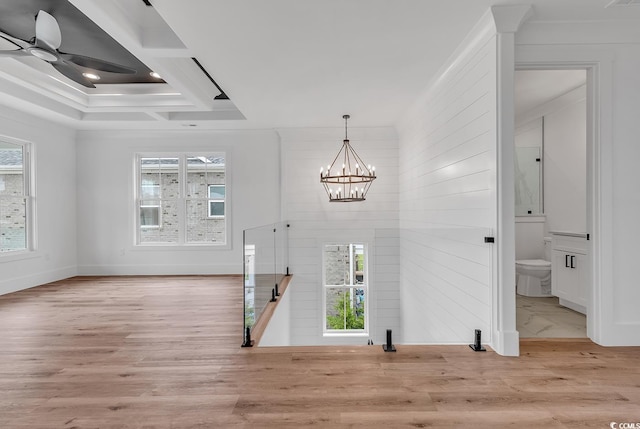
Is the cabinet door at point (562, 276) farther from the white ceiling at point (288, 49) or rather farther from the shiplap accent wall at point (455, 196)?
the white ceiling at point (288, 49)

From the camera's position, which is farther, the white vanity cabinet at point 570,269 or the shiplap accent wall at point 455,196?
the white vanity cabinet at point 570,269

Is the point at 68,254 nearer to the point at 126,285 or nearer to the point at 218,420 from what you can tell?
the point at 126,285

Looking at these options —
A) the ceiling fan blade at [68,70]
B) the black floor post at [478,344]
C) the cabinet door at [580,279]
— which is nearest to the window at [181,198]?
the ceiling fan blade at [68,70]

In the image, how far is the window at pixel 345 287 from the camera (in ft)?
20.1

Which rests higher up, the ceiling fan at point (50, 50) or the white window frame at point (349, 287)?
the ceiling fan at point (50, 50)

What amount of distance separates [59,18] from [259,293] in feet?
10.2

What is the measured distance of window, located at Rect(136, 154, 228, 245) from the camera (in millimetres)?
6406

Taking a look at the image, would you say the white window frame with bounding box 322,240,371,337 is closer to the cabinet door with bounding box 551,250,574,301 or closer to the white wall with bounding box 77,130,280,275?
the white wall with bounding box 77,130,280,275

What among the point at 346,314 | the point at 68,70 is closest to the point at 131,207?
the point at 68,70

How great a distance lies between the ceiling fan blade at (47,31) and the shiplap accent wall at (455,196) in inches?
134

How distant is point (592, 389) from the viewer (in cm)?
210

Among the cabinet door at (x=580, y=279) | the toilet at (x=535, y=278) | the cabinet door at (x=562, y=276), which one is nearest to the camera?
the cabinet door at (x=580, y=279)

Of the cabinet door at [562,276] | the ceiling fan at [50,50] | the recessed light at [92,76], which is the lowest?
the cabinet door at [562,276]

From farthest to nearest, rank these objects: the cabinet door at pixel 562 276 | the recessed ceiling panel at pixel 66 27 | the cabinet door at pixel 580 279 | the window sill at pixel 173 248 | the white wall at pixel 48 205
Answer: the window sill at pixel 173 248 < the white wall at pixel 48 205 < the cabinet door at pixel 562 276 < the cabinet door at pixel 580 279 < the recessed ceiling panel at pixel 66 27
